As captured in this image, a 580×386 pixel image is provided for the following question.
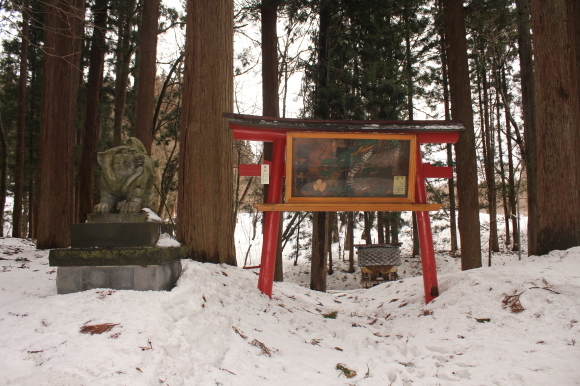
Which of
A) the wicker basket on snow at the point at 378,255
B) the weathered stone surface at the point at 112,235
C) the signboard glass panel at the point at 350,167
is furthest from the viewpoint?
the wicker basket on snow at the point at 378,255

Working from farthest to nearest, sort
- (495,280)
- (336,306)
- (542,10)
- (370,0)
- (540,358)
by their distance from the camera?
(370,0), (336,306), (542,10), (495,280), (540,358)

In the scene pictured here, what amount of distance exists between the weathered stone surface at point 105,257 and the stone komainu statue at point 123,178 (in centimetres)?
64

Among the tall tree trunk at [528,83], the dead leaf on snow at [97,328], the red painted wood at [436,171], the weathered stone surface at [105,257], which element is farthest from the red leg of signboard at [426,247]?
the tall tree trunk at [528,83]

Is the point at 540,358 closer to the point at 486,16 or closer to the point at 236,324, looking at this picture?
the point at 236,324

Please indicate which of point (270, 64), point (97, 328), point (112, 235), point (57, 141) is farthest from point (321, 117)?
point (97, 328)

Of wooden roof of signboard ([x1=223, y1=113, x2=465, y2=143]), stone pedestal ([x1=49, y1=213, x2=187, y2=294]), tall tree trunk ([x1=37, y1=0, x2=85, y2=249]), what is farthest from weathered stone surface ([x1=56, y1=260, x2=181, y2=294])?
tall tree trunk ([x1=37, y1=0, x2=85, y2=249])

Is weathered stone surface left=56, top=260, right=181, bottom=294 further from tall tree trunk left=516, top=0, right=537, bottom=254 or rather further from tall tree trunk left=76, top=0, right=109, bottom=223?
tall tree trunk left=516, top=0, right=537, bottom=254

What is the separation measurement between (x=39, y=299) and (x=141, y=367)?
5.43 feet

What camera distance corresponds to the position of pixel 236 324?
4258 mm

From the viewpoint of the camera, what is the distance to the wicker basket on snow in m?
12.6

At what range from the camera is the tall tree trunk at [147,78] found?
925 cm

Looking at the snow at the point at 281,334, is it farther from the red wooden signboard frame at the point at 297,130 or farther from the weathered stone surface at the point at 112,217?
the weathered stone surface at the point at 112,217

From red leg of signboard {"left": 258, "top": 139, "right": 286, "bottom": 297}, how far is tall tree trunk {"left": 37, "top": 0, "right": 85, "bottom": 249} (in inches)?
216

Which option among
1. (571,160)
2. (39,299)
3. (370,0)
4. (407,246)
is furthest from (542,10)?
(407,246)
